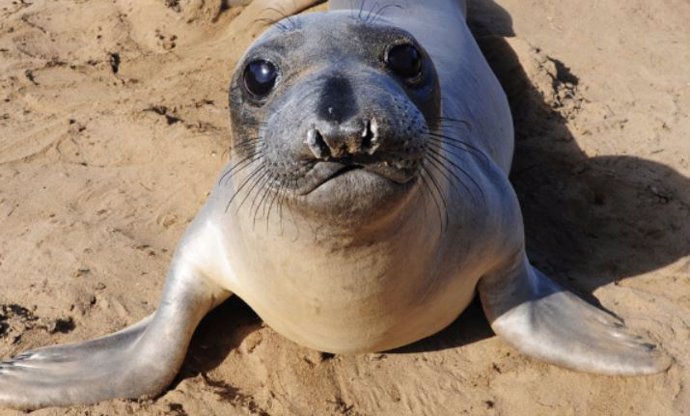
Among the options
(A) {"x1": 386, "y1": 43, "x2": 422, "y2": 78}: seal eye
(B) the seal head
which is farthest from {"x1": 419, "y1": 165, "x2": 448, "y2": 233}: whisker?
(A) {"x1": 386, "y1": 43, "x2": 422, "y2": 78}: seal eye

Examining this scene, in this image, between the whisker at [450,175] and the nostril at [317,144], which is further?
the whisker at [450,175]

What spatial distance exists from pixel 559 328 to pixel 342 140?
1.74 m

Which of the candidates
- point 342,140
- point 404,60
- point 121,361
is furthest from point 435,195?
point 121,361

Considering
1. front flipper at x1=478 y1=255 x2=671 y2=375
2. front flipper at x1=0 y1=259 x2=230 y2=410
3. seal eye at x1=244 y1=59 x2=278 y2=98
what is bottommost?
front flipper at x1=0 y1=259 x2=230 y2=410

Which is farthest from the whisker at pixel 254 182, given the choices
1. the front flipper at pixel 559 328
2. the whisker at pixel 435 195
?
the front flipper at pixel 559 328

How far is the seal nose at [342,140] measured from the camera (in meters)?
2.54

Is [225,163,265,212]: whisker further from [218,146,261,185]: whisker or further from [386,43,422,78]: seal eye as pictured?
[386,43,422,78]: seal eye

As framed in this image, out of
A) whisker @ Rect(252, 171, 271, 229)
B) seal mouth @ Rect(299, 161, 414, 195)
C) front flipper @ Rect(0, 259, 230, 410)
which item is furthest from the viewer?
front flipper @ Rect(0, 259, 230, 410)

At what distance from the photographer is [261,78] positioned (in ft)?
9.97

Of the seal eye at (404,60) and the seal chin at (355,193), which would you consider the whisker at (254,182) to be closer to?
the seal chin at (355,193)

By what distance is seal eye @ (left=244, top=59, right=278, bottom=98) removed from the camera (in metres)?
3.03

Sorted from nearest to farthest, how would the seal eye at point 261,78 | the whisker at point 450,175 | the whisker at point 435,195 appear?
the seal eye at point 261,78, the whisker at point 435,195, the whisker at point 450,175

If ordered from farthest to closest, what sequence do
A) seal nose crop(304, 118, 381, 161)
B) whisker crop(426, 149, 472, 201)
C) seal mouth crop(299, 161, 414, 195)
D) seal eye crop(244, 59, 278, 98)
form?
whisker crop(426, 149, 472, 201) → seal eye crop(244, 59, 278, 98) → seal mouth crop(299, 161, 414, 195) → seal nose crop(304, 118, 381, 161)

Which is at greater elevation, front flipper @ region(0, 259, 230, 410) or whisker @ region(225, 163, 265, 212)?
whisker @ region(225, 163, 265, 212)
